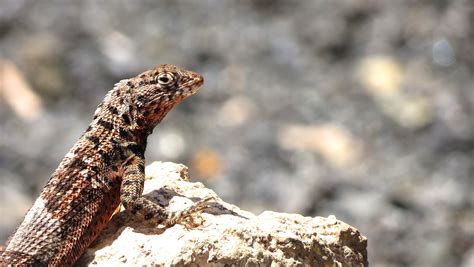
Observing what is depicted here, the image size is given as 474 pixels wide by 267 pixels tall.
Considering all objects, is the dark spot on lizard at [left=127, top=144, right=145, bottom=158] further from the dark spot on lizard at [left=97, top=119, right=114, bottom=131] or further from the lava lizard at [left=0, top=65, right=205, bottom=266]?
the dark spot on lizard at [left=97, top=119, right=114, bottom=131]

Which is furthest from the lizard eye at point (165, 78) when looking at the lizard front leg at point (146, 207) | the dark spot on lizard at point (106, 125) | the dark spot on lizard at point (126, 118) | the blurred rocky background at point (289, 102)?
the blurred rocky background at point (289, 102)

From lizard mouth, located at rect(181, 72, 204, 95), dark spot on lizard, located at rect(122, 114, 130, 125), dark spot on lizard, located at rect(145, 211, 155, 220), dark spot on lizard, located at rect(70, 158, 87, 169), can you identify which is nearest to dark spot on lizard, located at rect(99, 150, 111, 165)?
dark spot on lizard, located at rect(70, 158, 87, 169)

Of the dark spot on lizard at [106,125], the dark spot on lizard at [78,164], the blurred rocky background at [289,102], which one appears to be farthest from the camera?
the blurred rocky background at [289,102]

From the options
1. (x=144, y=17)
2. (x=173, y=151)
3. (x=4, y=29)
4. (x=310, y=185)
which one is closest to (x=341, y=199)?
(x=310, y=185)

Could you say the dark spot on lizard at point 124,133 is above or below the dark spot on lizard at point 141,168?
above

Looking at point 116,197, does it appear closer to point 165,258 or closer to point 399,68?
point 165,258

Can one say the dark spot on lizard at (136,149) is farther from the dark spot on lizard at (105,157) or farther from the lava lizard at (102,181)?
the dark spot on lizard at (105,157)

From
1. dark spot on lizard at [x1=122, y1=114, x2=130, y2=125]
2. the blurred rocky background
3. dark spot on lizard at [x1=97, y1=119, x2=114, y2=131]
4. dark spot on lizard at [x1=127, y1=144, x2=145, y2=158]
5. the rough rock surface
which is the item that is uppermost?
the blurred rocky background

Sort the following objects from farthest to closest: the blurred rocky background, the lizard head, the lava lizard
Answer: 1. the blurred rocky background
2. the lizard head
3. the lava lizard
